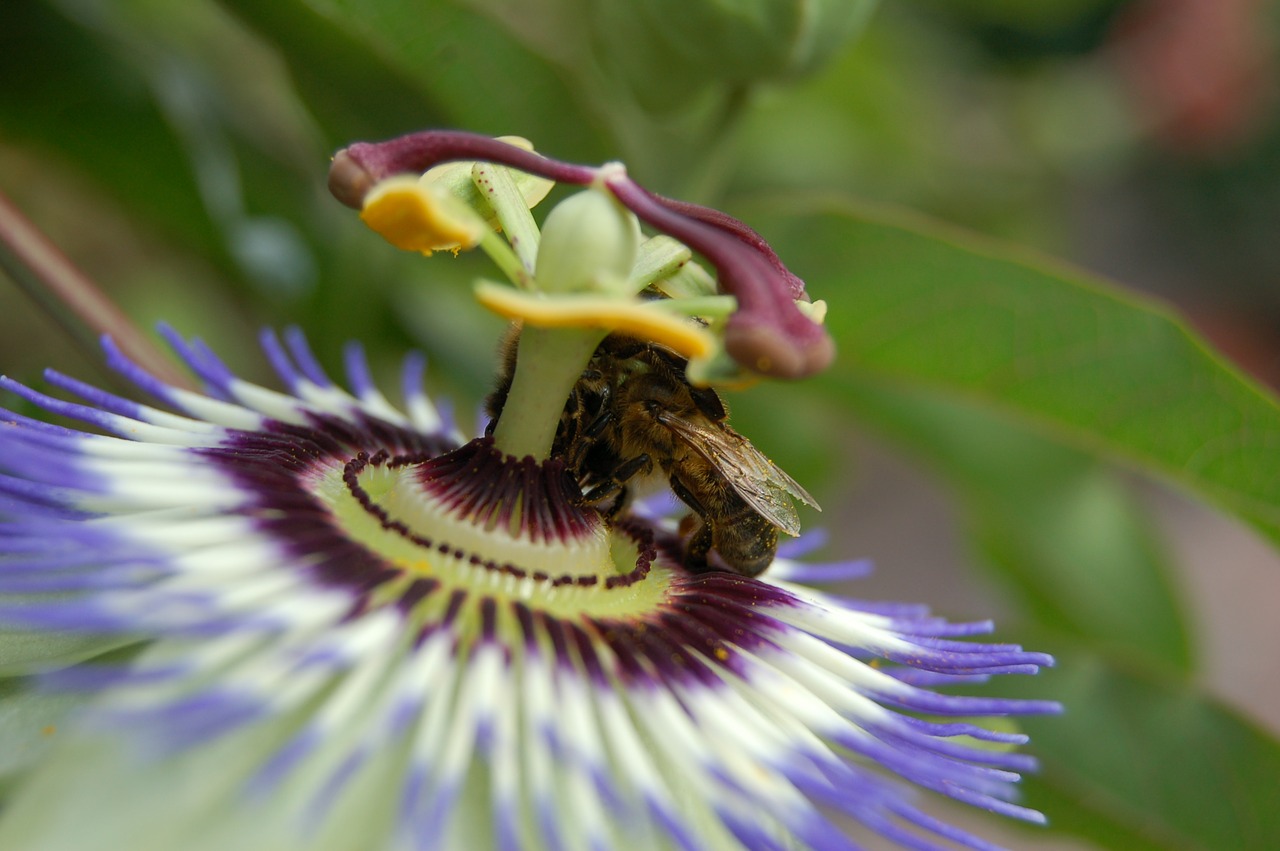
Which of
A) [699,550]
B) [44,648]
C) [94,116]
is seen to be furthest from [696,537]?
[94,116]

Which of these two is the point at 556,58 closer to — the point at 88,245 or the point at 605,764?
the point at 605,764

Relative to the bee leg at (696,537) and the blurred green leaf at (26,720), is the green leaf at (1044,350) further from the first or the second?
the blurred green leaf at (26,720)

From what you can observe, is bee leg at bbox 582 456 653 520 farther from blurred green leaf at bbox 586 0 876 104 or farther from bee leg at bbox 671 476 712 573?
blurred green leaf at bbox 586 0 876 104

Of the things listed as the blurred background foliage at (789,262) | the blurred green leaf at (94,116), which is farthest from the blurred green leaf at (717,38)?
the blurred green leaf at (94,116)

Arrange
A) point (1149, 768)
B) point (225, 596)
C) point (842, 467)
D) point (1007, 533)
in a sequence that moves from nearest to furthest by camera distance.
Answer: point (225, 596) < point (1149, 768) < point (1007, 533) < point (842, 467)

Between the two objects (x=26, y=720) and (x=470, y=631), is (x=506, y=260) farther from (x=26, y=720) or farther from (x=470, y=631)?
(x=26, y=720)

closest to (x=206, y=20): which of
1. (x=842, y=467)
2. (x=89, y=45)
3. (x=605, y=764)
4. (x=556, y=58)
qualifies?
(x=89, y=45)
